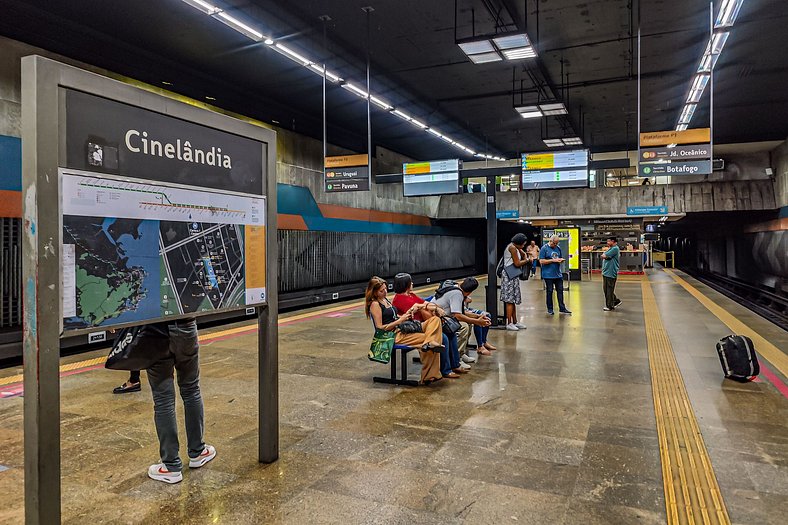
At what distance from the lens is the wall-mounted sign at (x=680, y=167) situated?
893 cm

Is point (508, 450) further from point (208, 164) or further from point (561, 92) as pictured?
point (561, 92)

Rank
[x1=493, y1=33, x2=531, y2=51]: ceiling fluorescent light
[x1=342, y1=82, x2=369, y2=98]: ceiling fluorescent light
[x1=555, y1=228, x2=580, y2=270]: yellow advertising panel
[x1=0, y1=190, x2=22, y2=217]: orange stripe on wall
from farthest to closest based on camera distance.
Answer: [x1=555, y1=228, x2=580, y2=270]: yellow advertising panel
[x1=342, y1=82, x2=369, y2=98]: ceiling fluorescent light
[x1=493, y1=33, x2=531, y2=51]: ceiling fluorescent light
[x1=0, y1=190, x2=22, y2=217]: orange stripe on wall

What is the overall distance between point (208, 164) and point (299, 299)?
9.10m

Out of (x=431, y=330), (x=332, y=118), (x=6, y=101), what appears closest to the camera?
(x=431, y=330)

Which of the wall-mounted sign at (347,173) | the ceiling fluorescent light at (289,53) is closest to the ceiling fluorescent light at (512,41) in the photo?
the ceiling fluorescent light at (289,53)

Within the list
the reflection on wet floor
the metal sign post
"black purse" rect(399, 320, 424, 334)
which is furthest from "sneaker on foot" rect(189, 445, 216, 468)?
"black purse" rect(399, 320, 424, 334)

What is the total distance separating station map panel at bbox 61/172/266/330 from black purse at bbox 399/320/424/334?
75.2 inches

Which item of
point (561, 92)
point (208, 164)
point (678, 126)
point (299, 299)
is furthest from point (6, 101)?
point (678, 126)

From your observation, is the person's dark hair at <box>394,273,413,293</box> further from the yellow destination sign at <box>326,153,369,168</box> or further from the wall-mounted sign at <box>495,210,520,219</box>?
the wall-mounted sign at <box>495,210,520,219</box>

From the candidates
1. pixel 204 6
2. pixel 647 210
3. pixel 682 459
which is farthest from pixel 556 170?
pixel 647 210

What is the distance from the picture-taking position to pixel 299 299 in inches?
455

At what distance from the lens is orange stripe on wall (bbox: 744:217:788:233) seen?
1514 cm

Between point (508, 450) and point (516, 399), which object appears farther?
point (516, 399)

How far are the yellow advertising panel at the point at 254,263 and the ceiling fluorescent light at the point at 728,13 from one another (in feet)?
25.0
